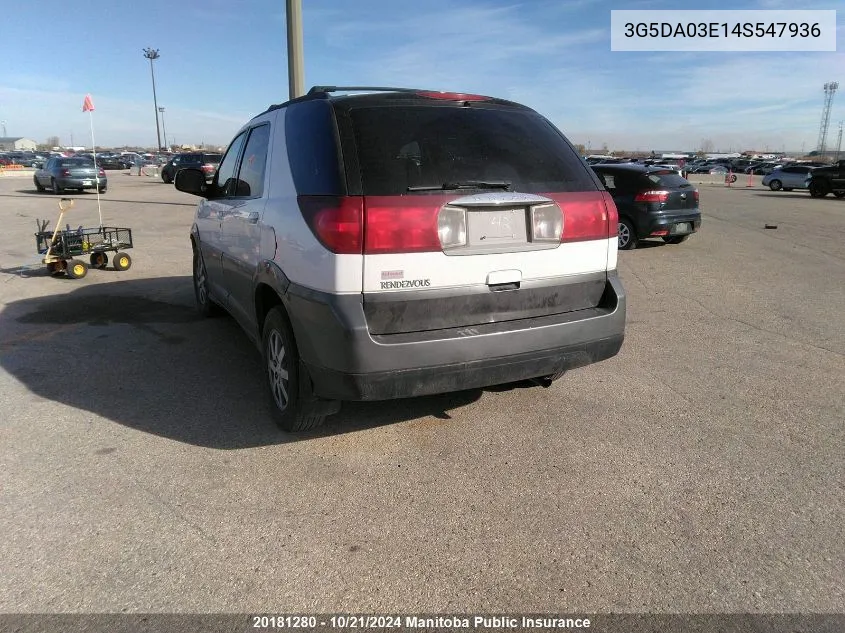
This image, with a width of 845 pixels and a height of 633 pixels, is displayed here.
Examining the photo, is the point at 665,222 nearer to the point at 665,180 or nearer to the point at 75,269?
the point at 665,180

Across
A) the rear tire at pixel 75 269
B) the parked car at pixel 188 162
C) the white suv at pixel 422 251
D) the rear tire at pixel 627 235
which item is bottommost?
the rear tire at pixel 75 269

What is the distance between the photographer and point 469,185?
3125mm

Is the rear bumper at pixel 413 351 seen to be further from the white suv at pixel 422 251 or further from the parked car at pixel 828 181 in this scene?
the parked car at pixel 828 181

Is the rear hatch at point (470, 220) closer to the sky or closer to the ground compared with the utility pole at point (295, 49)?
closer to the ground

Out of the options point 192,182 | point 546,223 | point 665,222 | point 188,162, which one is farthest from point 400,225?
point 188,162

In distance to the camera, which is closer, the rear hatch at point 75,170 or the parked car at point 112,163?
the rear hatch at point 75,170

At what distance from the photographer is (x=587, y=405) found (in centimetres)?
415

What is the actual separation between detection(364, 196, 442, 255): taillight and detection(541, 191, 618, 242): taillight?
0.75 meters

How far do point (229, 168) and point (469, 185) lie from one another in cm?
270

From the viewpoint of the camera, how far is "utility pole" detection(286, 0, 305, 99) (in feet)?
37.0

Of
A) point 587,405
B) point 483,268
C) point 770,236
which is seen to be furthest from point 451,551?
point 770,236

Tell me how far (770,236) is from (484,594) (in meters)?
13.3

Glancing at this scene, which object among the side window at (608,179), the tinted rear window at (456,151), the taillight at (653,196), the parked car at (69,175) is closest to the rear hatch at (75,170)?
the parked car at (69,175)

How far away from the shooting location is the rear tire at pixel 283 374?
343 centimetres
